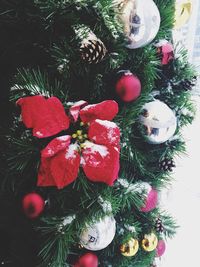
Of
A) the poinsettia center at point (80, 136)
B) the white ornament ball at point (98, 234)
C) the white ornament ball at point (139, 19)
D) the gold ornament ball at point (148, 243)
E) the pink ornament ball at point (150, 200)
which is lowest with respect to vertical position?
the gold ornament ball at point (148, 243)

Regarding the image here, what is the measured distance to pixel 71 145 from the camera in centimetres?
46

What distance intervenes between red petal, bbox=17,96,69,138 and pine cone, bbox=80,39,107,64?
0.25ft

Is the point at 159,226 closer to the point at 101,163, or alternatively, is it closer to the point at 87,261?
the point at 87,261

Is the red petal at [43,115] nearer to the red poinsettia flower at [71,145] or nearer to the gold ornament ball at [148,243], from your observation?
the red poinsettia flower at [71,145]

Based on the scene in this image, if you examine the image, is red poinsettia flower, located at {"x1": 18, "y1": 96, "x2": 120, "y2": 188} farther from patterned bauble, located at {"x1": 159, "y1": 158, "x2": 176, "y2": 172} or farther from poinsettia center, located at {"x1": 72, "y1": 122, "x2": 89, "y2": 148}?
patterned bauble, located at {"x1": 159, "y1": 158, "x2": 176, "y2": 172}

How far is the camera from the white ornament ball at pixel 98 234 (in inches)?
20.5

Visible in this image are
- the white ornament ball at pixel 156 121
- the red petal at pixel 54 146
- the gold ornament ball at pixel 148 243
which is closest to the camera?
the red petal at pixel 54 146

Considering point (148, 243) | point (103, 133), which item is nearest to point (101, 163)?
point (103, 133)

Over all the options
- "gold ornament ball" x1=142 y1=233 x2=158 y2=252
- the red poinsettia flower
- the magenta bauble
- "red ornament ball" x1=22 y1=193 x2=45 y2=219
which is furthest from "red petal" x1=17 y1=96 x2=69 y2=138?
"gold ornament ball" x1=142 y1=233 x2=158 y2=252

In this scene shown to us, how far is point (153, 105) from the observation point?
0.55 metres

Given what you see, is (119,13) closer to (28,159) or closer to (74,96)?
(74,96)

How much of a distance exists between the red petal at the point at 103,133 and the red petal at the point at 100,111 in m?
0.01

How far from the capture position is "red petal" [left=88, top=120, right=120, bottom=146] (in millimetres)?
456

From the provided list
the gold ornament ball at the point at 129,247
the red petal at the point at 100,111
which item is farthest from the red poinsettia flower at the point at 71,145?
the gold ornament ball at the point at 129,247
